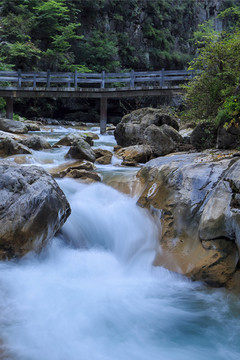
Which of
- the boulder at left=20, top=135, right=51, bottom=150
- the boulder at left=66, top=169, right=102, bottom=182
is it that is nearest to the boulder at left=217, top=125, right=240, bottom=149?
the boulder at left=66, top=169, right=102, bottom=182

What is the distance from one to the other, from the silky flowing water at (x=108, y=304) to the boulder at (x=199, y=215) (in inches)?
9.3

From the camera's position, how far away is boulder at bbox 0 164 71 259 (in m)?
4.45

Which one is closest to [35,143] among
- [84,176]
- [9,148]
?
[9,148]

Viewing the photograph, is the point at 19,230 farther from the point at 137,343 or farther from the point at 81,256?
the point at 137,343

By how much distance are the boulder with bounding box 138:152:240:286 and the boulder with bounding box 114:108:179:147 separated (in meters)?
5.26

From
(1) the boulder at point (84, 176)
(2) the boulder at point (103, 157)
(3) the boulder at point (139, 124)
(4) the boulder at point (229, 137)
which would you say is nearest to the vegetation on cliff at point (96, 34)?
(3) the boulder at point (139, 124)

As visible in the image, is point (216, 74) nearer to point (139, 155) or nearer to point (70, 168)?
point (139, 155)

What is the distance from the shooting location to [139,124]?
11.4 m

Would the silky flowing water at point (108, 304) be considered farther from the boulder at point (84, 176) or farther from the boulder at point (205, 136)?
the boulder at point (205, 136)

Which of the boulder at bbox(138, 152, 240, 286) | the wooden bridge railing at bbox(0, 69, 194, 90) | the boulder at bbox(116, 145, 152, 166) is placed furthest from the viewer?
the wooden bridge railing at bbox(0, 69, 194, 90)

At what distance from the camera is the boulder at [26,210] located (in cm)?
445

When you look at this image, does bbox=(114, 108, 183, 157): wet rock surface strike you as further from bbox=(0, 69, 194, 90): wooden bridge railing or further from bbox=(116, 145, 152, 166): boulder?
bbox=(0, 69, 194, 90): wooden bridge railing

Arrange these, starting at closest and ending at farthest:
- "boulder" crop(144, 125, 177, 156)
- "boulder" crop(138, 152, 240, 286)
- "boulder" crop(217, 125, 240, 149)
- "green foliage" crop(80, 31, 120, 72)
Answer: "boulder" crop(138, 152, 240, 286)
"boulder" crop(217, 125, 240, 149)
"boulder" crop(144, 125, 177, 156)
"green foliage" crop(80, 31, 120, 72)

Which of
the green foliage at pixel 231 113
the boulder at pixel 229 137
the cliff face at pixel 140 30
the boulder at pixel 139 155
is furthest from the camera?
the cliff face at pixel 140 30
